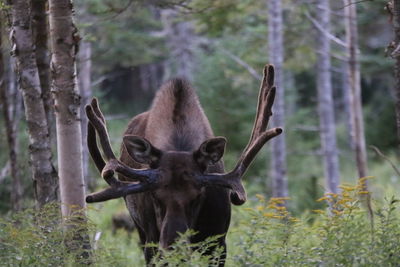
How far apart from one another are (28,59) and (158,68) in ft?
132

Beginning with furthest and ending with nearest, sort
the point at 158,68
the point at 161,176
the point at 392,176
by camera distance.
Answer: the point at 158,68
the point at 392,176
the point at 161,176

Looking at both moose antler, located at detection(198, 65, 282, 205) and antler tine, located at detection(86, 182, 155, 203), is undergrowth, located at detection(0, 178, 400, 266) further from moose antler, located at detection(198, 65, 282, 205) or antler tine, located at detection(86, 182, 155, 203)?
moose antler, located at detection(198, 65, 282, 205)

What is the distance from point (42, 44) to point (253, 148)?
4.08 metres

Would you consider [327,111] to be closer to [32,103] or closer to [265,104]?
[265,104]

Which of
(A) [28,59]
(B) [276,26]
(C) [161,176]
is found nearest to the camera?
(C) [161,176]

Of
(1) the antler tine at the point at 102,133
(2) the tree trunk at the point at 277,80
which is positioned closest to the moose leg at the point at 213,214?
(1) the antler tine at the point at 102,133

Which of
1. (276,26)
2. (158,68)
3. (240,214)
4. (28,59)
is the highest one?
(158,68)

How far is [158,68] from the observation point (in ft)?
159

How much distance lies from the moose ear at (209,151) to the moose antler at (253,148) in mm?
148

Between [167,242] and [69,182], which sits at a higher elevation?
[69,182]

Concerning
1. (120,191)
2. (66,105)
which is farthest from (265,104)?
(66,105)

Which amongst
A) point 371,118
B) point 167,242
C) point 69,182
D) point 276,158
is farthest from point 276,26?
point 371,118

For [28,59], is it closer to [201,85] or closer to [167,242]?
[167,242]

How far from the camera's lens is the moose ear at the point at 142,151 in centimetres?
671
